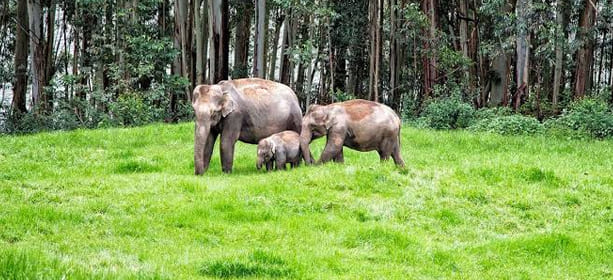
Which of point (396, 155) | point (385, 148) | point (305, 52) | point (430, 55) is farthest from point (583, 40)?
point (385, 148)

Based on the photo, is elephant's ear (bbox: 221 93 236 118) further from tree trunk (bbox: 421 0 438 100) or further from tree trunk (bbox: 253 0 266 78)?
tree trunk (bbox: 421 0 438 100)

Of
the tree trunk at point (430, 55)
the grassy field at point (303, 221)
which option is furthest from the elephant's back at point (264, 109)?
the tree trunk at point (430, 55)

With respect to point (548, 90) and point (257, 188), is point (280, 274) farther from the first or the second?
point (548, 90)

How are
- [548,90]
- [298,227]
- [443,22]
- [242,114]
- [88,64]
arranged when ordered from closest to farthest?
[298,227] < [242,114] < [88,64] < [443,22] < [548,90]

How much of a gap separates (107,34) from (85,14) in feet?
7.64

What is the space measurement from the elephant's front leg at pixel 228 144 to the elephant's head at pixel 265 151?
1.80 ft

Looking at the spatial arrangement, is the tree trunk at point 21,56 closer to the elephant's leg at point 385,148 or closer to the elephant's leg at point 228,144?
the elephant's leg at point 228,144

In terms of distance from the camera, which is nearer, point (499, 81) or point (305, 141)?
point (305, 141)

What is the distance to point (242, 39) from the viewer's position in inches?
1591

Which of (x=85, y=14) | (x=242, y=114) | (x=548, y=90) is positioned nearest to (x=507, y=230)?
(x=242, y=114)

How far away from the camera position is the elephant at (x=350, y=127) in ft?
43.7

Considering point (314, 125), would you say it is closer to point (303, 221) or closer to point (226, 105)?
point (226, 105)

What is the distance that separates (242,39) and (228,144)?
2761 cm

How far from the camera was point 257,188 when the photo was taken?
11.2 meters
